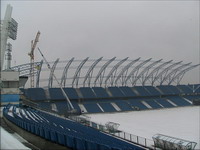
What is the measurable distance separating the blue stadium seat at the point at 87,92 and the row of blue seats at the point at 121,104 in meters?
1.35

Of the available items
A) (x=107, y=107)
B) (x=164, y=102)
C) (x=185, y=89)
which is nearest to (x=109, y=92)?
(x=107, y=107)

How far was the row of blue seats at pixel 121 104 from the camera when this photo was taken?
4575 cm

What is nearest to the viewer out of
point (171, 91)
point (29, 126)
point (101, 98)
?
point (29, 126)

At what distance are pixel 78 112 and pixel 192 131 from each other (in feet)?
74.1

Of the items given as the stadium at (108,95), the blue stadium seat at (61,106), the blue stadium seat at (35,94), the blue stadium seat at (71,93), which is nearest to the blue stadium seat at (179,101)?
the stadium at (108,95)

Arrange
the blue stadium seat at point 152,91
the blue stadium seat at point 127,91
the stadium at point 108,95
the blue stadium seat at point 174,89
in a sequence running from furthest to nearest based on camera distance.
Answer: the blue stadium seat at point 174,89
the blue stadium seat at point 152,91
the blue stadium seat at point 127,91
the stadium at point 108,95

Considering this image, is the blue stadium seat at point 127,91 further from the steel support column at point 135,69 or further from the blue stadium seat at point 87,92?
the blue stadium seat at point 87,92

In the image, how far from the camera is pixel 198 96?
6138cm

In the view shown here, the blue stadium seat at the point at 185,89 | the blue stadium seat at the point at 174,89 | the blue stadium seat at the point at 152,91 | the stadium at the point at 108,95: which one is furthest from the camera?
the blue stadium seat at the point at 185,89

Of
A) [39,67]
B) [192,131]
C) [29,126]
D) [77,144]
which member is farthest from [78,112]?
[77,144]

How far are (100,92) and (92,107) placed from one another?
7922 mm

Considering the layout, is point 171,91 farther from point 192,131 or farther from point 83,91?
point 192,131

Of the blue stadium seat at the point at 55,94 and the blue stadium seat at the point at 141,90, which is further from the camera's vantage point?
the blue stadium seat at the point at 141,90

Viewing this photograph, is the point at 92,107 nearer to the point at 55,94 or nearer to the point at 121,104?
the point at 121,104
